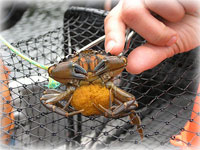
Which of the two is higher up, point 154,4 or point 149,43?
point 154,4

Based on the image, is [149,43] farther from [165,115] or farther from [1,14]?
[1,14]

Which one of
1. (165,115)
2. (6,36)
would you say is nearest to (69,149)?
(165,115)

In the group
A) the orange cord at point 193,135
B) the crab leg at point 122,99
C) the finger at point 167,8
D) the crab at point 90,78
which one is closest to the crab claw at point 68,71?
the crab at point 90,78

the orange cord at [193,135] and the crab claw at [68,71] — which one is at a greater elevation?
the crab claw at [68,71]

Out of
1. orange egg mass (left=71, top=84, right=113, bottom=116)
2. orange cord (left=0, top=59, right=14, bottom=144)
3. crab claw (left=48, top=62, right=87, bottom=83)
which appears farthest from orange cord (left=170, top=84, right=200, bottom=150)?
orange cord (left=0, top=59, right=14, bottom=144)

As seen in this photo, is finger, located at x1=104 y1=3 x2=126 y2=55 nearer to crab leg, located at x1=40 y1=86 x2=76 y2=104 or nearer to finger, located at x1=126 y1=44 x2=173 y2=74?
finger, located at x1=126 y1=44 x2=173 y2=74

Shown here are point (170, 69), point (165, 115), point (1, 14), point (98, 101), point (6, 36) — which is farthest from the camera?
point (6, 36)

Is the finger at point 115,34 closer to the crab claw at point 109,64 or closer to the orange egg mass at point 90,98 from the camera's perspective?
the crab claw at point 109,64
